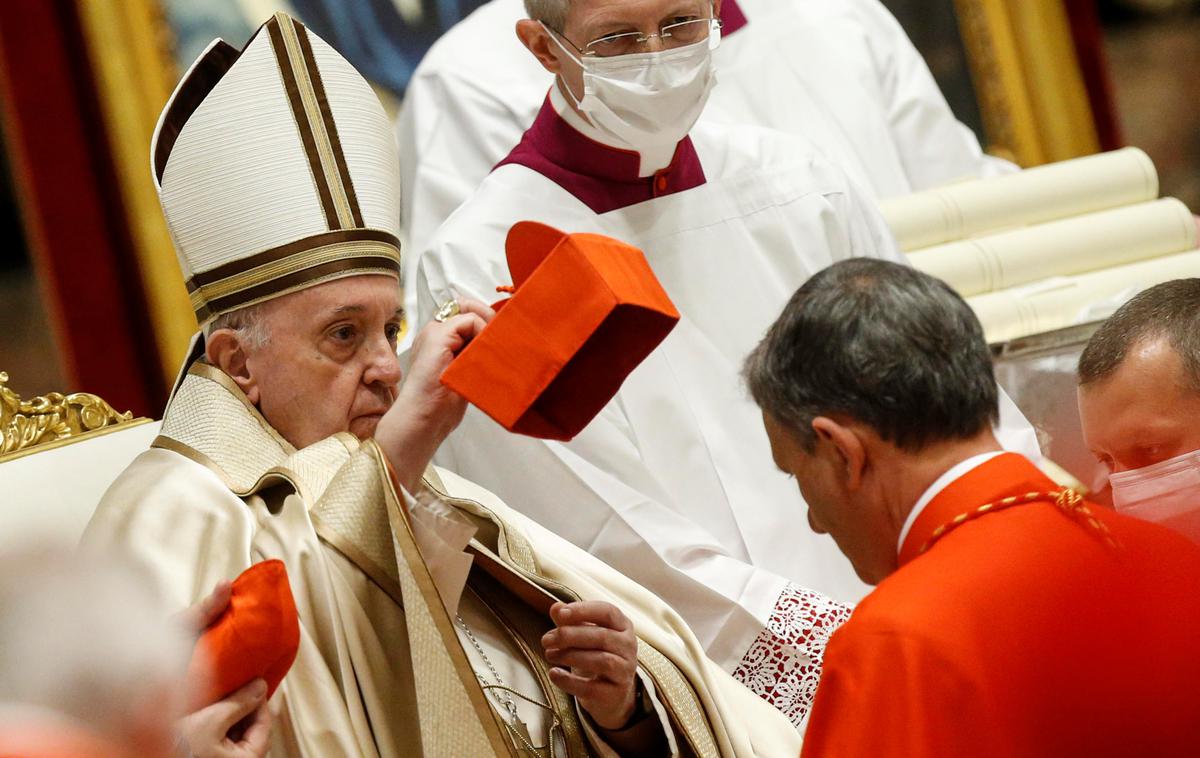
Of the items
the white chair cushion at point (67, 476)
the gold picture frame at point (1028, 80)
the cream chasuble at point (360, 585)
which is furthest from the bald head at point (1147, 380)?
the gold picture frame at point (1028, 80)

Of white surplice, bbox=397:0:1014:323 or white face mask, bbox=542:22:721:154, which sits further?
white surplice, bbox=397:0:1014:323

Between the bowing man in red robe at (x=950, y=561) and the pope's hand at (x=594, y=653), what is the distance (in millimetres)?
475

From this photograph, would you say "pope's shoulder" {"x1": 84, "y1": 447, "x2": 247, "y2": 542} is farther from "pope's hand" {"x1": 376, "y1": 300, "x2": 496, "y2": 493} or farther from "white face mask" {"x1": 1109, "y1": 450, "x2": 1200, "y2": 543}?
"white face mask" {"x1": 1109, "y1": 450, "x2": 1200, "y2": 543}

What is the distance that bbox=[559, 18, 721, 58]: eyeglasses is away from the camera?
3.62m

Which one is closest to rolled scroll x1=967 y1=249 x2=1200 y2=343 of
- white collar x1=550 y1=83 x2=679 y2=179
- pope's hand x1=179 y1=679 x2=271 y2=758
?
white collar x1=550 y1=83 x2=679 y2=179

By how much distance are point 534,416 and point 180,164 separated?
0.97 m

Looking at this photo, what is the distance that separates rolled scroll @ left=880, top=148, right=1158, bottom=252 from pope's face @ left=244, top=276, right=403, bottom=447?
2.44 meters

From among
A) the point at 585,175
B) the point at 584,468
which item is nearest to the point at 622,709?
the point at 584,468

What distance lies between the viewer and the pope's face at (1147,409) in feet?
8.04

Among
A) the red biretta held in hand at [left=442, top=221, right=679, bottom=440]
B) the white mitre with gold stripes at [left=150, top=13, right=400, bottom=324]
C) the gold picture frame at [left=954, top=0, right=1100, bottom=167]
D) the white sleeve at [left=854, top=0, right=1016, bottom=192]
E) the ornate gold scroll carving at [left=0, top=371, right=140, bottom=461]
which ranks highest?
the white mitre with gold stripes at [left=150, top=13, right=400, bottom=324]

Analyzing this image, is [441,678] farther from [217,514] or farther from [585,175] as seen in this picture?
[585,175]

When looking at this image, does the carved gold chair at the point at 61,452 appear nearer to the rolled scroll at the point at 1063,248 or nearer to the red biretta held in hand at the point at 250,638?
the red biretta held in hand at the point at 250,638

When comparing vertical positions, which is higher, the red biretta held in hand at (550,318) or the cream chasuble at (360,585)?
the red biretta held in hand at (550,318)

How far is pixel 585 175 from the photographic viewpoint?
383 cm
